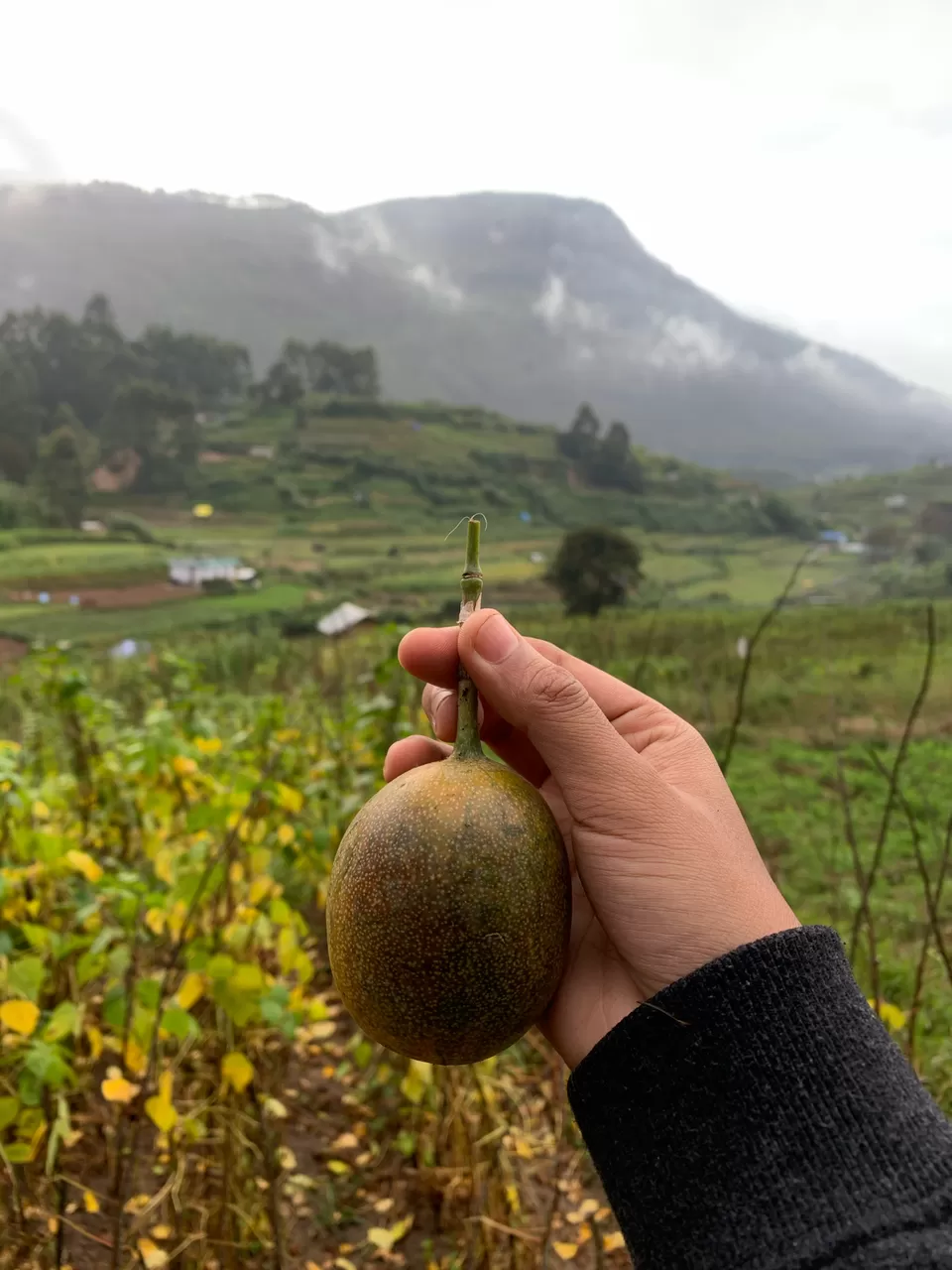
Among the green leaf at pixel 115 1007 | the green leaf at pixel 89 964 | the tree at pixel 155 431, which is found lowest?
the green leaf at pixel 115 1007

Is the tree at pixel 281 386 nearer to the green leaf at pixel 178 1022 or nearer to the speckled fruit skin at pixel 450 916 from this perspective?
the green leaf at pixel 178 1022

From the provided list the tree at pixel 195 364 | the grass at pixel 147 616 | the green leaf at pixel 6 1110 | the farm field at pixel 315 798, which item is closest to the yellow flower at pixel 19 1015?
the farm field at pixel 315 798

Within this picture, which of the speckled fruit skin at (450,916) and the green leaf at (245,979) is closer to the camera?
the speckled fruit skin at (450,916)

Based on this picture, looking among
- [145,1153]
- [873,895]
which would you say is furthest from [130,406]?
[873,895]

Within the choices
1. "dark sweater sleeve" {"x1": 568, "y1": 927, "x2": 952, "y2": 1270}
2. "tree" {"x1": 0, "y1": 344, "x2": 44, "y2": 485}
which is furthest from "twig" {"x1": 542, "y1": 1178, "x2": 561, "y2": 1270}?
"tree" {"x1": 0, "y1": 344, "x2": 44, "y2": 485}

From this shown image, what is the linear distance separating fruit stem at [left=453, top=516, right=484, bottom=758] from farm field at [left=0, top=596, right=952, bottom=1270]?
2.03 feet

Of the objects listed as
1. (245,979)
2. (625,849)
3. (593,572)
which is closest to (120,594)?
(593,572)

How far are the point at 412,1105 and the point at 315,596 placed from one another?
4035mm

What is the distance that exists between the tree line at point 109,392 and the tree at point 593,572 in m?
2.52

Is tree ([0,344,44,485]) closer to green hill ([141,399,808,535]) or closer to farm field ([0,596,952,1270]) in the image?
green hill ([141,399,808,535])

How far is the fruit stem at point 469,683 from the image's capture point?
1166mm

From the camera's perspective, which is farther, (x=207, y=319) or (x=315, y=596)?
(x=207, y=319)

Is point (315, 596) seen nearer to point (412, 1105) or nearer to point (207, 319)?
point (207, 319)

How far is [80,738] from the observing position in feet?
9.50
